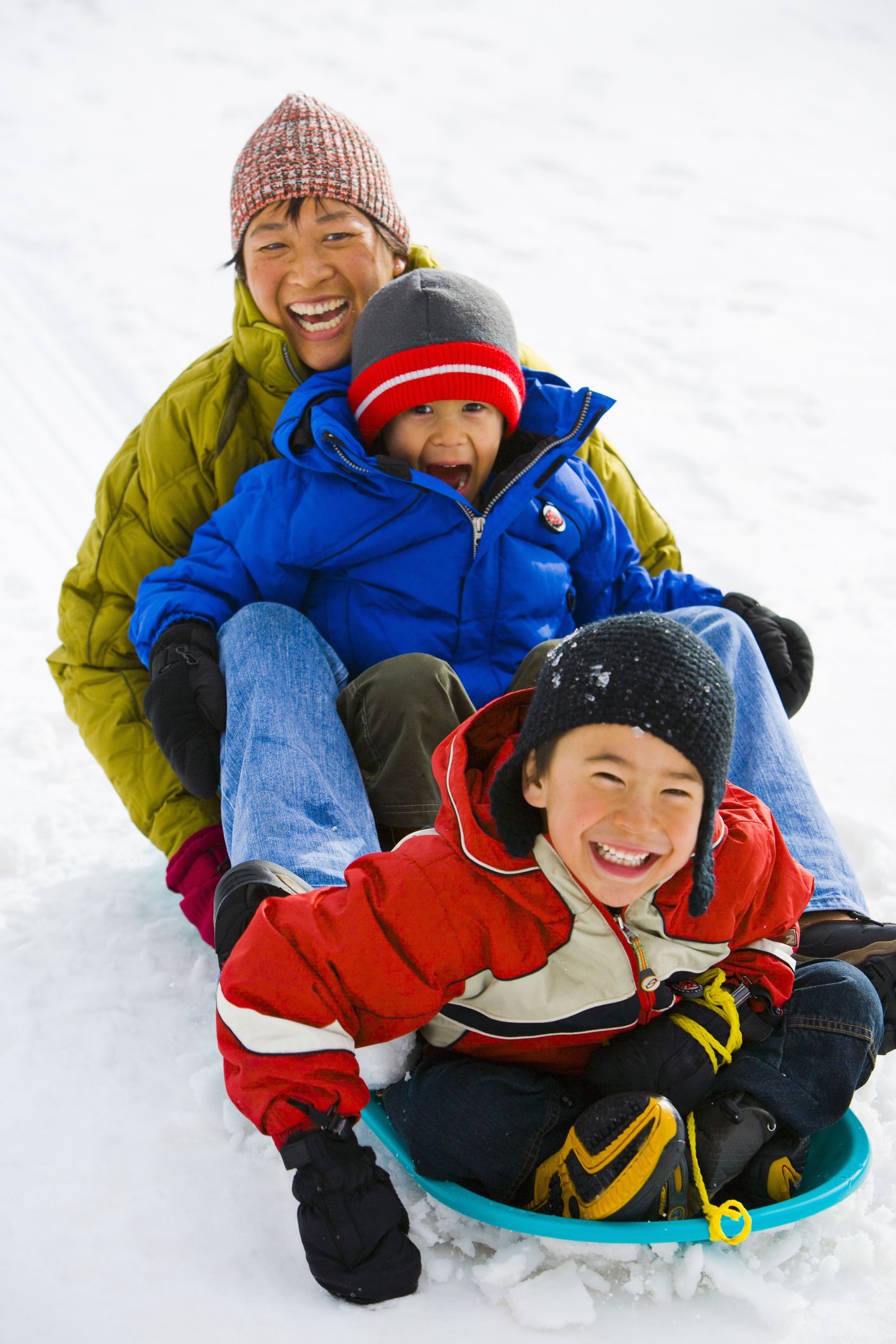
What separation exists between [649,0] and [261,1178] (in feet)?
31.4

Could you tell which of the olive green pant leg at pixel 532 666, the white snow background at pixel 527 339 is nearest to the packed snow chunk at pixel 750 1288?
the white snow background at pixel 527 339

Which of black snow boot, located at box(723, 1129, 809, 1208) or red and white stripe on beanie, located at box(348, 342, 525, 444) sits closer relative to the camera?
black snow boot, located at box(723, 1129, 809, 1208)

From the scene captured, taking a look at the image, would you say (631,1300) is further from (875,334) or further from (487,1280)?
(875,334)

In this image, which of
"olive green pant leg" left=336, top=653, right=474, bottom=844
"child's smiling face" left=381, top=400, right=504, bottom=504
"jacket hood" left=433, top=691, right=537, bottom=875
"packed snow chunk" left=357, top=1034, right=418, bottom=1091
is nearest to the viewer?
"jacket hood" left=433, top=691, right=537, bottom=875

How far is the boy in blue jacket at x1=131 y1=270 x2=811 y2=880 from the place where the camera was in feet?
7.61

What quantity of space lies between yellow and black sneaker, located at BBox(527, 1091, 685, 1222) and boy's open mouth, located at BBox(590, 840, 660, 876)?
28 centimetres

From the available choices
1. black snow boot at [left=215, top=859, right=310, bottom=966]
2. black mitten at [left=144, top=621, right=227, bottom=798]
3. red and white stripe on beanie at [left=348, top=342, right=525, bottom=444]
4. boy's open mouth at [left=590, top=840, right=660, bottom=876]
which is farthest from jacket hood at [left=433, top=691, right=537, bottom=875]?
red and white stripe on beanie at [left=348, top=342, right=525, bottom=444]

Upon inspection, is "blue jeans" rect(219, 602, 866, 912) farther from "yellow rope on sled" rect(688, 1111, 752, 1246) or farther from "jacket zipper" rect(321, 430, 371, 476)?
"yellow rope on sled" rect(688, 1111, 752, 1246)

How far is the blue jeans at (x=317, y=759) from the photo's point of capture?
1938mm

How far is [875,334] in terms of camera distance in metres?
5.73

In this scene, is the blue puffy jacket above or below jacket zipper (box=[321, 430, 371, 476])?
below

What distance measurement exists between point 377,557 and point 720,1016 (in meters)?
1.04

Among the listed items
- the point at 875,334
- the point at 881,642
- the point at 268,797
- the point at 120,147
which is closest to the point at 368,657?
the point at 268,797

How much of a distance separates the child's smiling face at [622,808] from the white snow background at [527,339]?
49 centimetres
